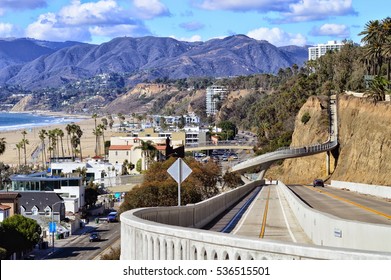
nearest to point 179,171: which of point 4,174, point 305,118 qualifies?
point 305,118

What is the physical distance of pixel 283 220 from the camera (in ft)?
104

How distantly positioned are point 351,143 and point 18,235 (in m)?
46.8

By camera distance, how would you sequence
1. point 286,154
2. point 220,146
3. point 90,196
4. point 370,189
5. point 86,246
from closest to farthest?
1. point 370,189
2. point 86,246
3. point 90,196
4. point 286,154
5. point 220,146

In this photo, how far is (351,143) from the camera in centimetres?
9356

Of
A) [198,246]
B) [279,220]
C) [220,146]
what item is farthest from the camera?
[220,146]

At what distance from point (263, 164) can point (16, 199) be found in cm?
3152

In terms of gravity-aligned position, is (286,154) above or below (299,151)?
below

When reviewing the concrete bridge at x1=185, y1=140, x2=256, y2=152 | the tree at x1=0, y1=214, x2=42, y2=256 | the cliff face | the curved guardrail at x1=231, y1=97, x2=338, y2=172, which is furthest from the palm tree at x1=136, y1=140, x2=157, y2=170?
the tree at x1=0, y1=214, x2=42, y2=256

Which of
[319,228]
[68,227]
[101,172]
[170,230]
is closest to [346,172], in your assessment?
[68,227]

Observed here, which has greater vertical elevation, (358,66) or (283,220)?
(358,66)

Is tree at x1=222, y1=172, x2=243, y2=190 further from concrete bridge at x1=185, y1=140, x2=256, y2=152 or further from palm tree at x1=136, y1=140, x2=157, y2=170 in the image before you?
concrete bridge at x1=185, y1=140, x2=256, y2=152

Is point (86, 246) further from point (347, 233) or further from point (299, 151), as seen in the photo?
point (347, 233)

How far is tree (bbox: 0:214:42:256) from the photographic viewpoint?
56375 millimetres
